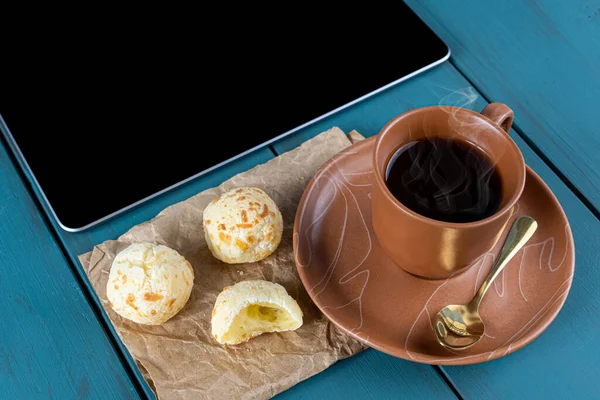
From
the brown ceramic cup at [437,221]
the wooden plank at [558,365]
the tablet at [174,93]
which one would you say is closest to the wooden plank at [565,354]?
the wooden plank at [558,365]

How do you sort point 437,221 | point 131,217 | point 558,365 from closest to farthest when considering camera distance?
point 437,221 → point 558,365 → point 131,217

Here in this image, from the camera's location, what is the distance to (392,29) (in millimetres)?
994

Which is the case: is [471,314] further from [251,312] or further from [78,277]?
[78,277]

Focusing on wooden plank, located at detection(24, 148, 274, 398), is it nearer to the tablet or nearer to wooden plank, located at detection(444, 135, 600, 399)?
the tablet

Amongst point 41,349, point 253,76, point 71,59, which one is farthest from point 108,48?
point 41,349

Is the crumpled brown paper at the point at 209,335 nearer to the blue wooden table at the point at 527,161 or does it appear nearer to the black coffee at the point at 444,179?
the blue wooden table at the point at 527,161

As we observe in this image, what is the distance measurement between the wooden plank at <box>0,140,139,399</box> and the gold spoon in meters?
0.34

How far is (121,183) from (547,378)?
22.1 inches

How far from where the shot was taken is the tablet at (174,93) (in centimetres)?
84

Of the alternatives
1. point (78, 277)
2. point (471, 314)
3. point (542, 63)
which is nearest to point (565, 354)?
point (471, 314)

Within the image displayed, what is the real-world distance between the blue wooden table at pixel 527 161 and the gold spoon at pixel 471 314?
0.06 metres

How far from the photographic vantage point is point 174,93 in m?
0.93

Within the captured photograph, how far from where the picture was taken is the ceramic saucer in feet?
2.14

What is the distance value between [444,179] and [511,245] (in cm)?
11
